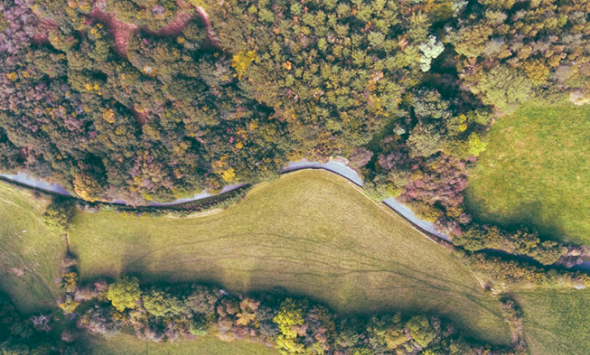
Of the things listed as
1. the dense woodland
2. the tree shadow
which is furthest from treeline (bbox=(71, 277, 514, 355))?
the tree shadow

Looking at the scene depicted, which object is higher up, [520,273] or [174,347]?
[520,273]

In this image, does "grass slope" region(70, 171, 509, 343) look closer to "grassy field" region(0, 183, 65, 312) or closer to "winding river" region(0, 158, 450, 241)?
"winding river" region(0, 158, 450, 241)

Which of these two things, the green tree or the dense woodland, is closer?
the dense woodland

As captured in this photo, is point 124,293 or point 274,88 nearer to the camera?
point 274,88

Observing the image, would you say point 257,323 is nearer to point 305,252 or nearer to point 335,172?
point 305,252

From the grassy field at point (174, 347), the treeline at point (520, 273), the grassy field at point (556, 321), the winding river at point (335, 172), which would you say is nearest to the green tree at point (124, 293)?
the grassy field at point (174, 347)

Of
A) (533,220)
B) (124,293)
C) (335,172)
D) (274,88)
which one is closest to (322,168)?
(335,172)

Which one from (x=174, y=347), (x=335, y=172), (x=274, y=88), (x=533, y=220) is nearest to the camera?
(x=274, y=88)
